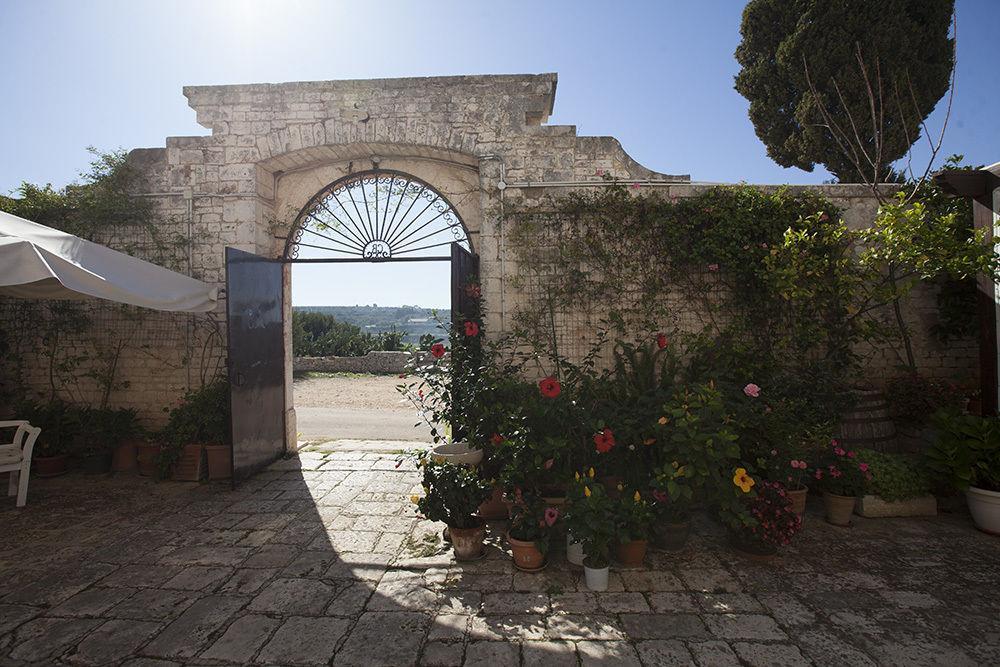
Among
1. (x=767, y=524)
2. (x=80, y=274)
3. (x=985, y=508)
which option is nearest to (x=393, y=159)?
(x=80, y=274)

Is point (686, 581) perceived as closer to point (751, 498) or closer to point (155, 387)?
point (751, 498)

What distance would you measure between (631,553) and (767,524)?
890mm

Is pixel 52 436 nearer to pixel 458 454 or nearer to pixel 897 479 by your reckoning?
pixel 458 454

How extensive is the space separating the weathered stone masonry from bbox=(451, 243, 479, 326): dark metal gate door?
378 millimetres

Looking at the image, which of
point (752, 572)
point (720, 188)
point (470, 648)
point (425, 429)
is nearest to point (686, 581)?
point (752, 572)

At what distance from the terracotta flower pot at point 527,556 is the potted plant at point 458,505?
0.94 feet

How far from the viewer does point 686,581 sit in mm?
2887

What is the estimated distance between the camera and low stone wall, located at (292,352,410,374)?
13.9m

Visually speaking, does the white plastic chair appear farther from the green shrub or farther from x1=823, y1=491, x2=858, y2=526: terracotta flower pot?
the green shrub

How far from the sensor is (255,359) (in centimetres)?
498

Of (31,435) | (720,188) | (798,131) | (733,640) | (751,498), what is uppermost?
(798,131)

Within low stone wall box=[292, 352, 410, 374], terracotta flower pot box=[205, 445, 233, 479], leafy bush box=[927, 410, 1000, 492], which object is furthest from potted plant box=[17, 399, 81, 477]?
low stone wall box=[292, 352, 410, 374]

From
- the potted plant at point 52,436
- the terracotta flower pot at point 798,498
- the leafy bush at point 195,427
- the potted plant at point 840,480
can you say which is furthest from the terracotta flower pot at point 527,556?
the potted plant at point 52,436

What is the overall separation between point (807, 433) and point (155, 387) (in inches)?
262
